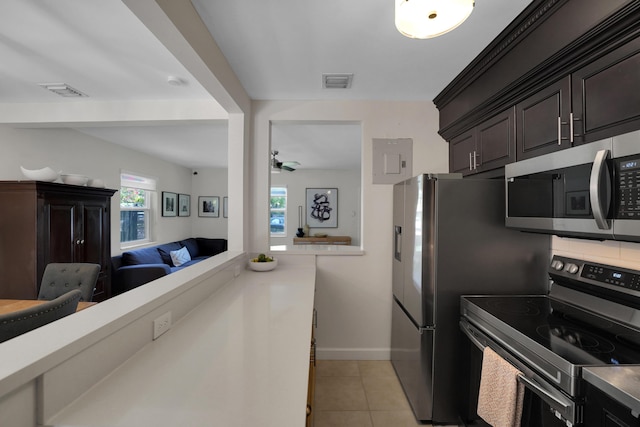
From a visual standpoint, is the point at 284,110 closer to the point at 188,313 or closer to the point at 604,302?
the point at 188,313

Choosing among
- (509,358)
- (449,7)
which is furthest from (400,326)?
(449,7)

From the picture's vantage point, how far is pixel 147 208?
5.51 m

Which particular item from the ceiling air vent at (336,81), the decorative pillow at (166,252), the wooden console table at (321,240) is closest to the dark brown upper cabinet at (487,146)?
the ceiling air vent at (336,81)

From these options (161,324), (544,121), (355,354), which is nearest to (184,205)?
(355,354)

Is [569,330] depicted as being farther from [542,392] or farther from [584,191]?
[584,191]

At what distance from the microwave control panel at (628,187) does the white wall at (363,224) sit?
1.70 metres

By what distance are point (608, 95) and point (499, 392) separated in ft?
4.44

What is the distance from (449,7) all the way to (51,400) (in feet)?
5.81

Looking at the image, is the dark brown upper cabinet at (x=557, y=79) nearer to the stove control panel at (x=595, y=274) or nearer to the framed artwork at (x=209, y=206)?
the stove control panel at (x=595, y=274)

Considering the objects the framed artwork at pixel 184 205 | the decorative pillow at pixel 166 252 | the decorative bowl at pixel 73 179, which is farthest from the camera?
the framed artwork at pixel 184 205

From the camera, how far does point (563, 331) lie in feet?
4.13

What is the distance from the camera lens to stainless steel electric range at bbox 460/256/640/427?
3.36 ft

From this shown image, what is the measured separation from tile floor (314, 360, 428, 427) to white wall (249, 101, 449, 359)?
0.54 ft

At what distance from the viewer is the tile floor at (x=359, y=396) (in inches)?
76.0
